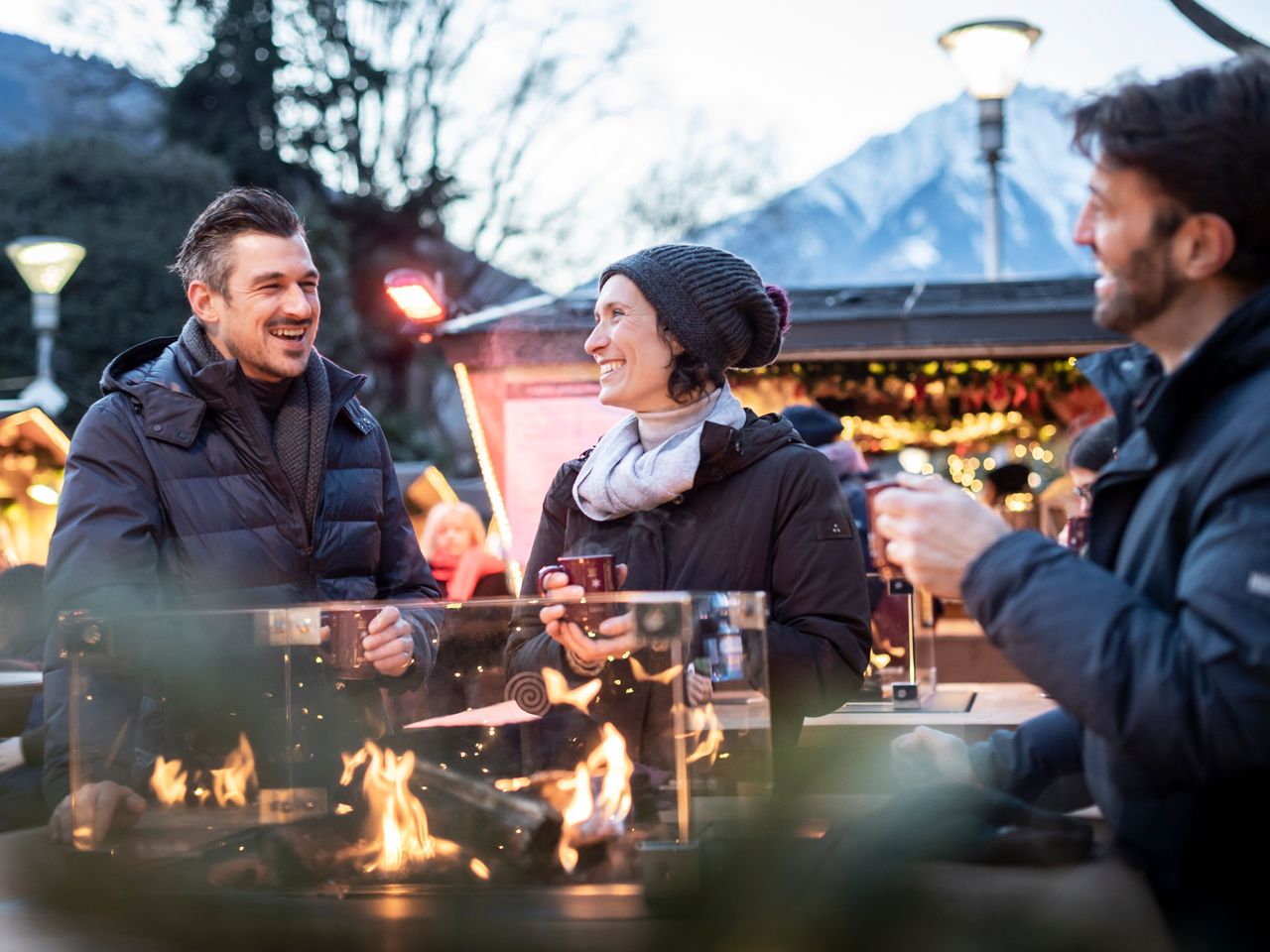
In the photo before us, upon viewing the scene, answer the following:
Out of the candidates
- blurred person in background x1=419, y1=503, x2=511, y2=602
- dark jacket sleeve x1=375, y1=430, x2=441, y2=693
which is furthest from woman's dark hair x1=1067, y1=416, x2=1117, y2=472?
blurred person in background x1=419, y1=503, x2=511, y2=602

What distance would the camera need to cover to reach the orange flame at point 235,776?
1914 mm

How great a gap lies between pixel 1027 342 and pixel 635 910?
681cm

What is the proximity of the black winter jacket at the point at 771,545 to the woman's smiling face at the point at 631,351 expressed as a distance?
184mm

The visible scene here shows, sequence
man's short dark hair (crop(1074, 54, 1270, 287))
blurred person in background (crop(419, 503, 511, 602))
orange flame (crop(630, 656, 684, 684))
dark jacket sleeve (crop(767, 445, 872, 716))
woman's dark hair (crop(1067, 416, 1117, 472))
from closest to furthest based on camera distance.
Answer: man's short dark hair (crop(1074, 54, 1270, 287)) < orange flame (crop(630, 656, 684, 684)) < dark jacket sleeve (crop(767, 445, 872, 716)) < woman's dark hair (crop(1067, 416, 1117, 472)) < blurred person in background (crop(419, 503, 511, 602))

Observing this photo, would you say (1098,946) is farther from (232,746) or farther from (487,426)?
(487,426)

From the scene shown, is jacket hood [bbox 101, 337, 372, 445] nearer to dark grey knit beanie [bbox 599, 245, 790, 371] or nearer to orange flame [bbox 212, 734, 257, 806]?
dark grey knit beanie [bbox 599, 245, 790, 371]

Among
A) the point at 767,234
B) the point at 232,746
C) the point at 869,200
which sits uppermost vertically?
the point at 869,200

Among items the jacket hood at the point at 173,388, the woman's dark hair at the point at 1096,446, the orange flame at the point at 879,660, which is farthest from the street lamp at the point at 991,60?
the jacket hood at the point at 173,388

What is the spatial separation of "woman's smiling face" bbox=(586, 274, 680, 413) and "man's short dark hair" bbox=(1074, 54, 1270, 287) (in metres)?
1.29

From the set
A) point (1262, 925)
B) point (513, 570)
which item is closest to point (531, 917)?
point (1262, 925)

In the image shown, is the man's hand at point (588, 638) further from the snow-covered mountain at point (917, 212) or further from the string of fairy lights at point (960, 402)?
the snow-covered mountain at point (917, 212)

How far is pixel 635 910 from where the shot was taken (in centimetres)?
169

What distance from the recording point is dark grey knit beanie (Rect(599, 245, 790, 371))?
2809 mm

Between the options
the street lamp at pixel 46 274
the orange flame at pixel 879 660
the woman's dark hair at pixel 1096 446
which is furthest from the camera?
the street lamp at pixel 46 274
